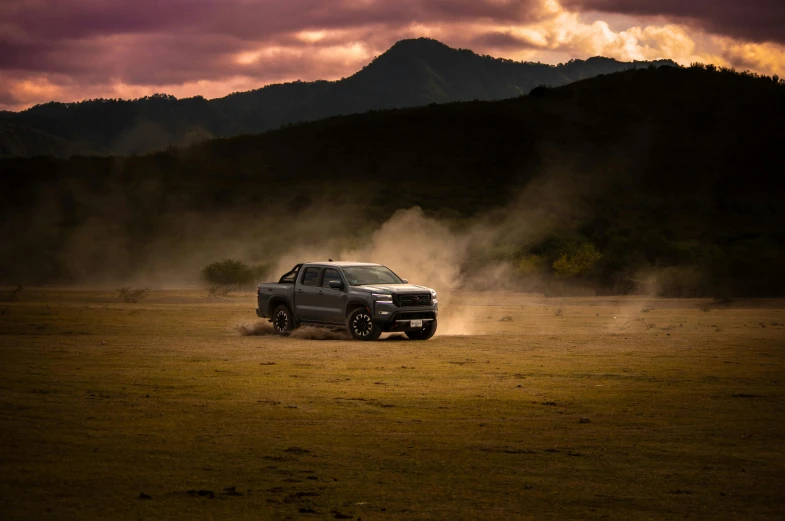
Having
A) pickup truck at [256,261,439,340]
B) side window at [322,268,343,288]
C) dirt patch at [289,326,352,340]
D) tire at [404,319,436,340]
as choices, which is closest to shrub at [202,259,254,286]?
pickup truck at [256,261,439,340]

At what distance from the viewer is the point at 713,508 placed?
855 cm

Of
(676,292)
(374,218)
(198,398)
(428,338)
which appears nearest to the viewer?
(198,398)

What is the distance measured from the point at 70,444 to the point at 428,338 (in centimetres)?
1577

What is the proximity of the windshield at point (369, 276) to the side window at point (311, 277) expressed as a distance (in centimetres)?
76

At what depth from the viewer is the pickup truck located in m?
24.1

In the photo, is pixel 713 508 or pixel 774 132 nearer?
pixel 713 508

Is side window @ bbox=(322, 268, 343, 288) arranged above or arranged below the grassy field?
above

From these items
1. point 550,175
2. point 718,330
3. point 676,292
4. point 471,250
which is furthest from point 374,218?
point 718,330

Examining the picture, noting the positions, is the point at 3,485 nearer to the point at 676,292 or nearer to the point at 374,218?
the point at 676,292

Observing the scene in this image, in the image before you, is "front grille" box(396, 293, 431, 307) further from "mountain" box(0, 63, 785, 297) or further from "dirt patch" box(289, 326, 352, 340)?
"mountain" box(0, 63, 785, 297)

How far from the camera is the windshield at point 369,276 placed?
25422mm

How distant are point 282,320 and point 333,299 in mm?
2024

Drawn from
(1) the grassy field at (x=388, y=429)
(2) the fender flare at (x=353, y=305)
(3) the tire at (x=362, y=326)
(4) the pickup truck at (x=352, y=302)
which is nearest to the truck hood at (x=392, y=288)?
(4) the pickup truck at (x=352, y=302)

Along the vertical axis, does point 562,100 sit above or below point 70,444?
above
